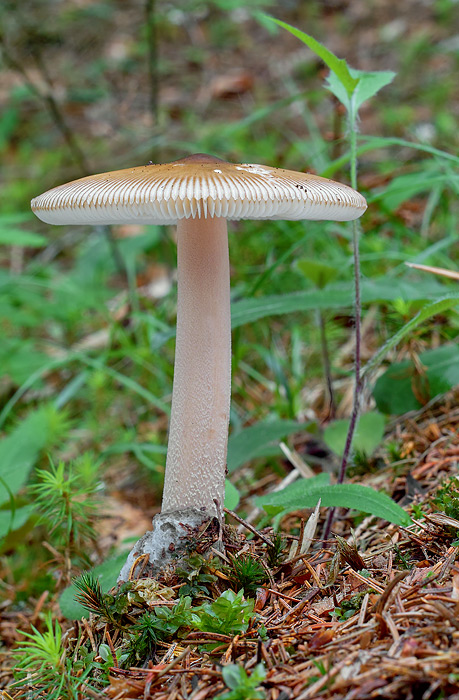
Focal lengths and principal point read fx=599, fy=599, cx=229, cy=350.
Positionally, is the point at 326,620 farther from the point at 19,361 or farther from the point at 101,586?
the point at 19,361

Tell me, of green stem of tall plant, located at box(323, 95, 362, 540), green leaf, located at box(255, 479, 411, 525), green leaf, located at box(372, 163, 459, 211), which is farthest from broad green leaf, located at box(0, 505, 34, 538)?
green leaf, located at box(372, 163, 459, 211)

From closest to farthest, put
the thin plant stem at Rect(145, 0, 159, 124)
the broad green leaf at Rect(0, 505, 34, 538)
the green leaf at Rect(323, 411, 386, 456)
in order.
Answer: the broad green leaf at Rect(0, 505, 34, 538) → the green leaf at Rect(323, 411, 386, 456) → the thin plant stem at Rect(145, 0, 159, 124)

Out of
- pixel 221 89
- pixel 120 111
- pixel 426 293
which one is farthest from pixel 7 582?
pixel 221 89

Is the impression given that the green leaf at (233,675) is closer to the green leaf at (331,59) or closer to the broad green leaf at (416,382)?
the broad green leaf at (416,382)

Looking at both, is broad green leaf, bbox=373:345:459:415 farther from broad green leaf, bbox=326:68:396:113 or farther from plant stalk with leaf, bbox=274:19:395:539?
broad green leaf, bbox=326:68:396:113

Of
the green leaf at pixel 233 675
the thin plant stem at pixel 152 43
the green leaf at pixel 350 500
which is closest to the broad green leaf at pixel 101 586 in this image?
the green leaf at pixel 350 500

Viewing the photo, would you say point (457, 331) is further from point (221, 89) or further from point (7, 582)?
point (221, 89)
